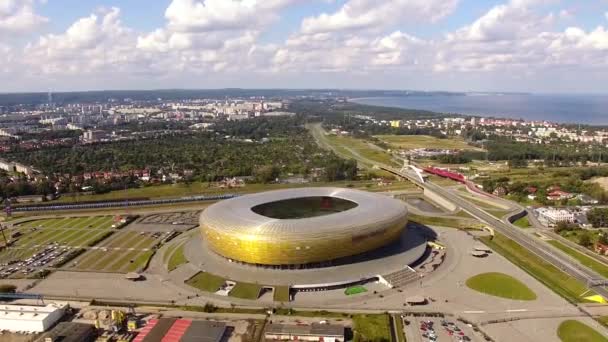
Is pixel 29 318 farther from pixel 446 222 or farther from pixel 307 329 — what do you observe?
pixel 446 222

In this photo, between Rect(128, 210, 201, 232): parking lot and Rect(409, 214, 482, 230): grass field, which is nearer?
Rect(409, 214, 482, 230): grass field

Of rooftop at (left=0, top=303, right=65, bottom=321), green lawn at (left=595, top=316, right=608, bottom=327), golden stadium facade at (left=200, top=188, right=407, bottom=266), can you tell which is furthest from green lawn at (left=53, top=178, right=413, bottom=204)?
green lawn at (left=595, top=316, right=608, bottom=327)

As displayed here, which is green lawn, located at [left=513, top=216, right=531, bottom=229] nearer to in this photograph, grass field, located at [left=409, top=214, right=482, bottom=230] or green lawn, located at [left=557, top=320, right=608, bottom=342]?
grass field, located at [left=409, top=214, right=482, bottom=230]

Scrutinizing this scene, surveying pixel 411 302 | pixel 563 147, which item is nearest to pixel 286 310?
pixel 411 302

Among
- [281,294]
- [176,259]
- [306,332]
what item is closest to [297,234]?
[281,294]

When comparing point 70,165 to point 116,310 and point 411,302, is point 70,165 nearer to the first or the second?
point 116,310
